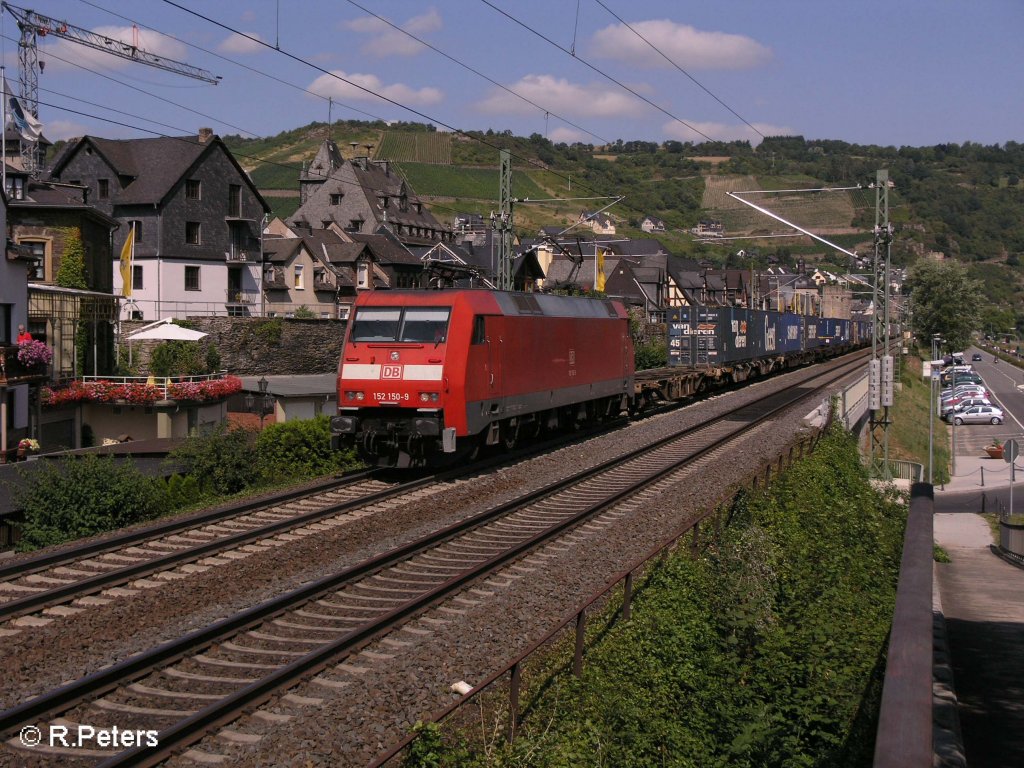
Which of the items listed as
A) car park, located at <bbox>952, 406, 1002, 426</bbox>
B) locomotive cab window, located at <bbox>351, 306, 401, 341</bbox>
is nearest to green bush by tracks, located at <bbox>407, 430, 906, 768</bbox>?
locomotive cab window, located at <bbox>351, 306, 401, 341</bbox>

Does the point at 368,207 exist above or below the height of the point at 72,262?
above

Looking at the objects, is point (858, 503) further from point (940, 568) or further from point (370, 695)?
point (370, 695)

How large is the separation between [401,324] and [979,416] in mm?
64462

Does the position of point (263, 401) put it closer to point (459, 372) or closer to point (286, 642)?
point (459, 372)

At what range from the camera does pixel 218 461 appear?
19.7 m

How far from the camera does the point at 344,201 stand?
8950 centimetres

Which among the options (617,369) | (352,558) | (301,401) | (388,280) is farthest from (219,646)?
(388,280)

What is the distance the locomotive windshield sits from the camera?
17.9 meters

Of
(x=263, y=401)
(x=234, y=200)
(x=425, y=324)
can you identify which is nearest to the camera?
(x=425, y=324)

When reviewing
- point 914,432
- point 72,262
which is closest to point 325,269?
point 72,262

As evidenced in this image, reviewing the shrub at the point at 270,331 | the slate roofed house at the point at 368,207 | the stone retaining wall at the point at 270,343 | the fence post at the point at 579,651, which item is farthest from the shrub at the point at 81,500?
the slate roofed house at the point at 368,207

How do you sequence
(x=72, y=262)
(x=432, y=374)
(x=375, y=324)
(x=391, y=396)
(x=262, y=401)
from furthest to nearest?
(x=72, y=262)
(x=262, y=401)
(x=375, y=324)
(x=391, y=396)
(x=432, y=374)

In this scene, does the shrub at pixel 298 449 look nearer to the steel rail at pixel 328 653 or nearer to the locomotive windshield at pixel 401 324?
the locomotive windshield at pixel 401 324

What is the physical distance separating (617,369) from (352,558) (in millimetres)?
16130
